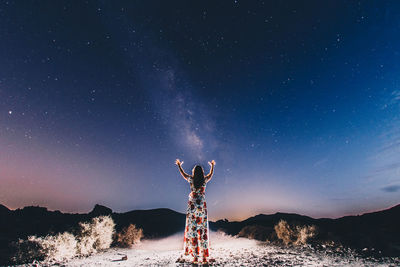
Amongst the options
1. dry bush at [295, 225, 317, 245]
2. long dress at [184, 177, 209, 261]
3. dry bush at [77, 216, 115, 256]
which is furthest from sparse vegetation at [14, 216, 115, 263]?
dry bush at [295, 225, 317, 245]

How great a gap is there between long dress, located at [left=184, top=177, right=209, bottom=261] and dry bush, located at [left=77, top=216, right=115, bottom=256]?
6.00 meters

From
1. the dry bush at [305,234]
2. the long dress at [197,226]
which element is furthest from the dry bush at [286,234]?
the long dress at [197,226]

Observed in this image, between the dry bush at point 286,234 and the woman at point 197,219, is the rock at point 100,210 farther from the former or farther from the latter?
the woman at point 197,219

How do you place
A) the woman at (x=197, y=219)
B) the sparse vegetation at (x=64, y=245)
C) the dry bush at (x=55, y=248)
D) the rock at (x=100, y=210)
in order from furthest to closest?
the rock at (x=100, y=210) → the dry bush at (x=55, y=248) → the sparse vegetation at (x=64, y=245) → the woman at (x=197, y=219)

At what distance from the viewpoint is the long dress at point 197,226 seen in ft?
20.4

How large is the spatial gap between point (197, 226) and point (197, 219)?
0.23 metres

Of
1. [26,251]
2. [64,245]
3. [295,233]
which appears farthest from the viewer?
[295,233]

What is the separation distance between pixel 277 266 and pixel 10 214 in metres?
36.3

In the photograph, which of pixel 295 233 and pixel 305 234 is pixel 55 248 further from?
pixel 295 233

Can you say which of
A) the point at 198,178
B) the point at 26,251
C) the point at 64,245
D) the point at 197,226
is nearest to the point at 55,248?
the point at 64,245

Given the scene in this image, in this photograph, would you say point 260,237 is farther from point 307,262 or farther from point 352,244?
point 307,262

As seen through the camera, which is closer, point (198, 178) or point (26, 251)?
point (198, 178)

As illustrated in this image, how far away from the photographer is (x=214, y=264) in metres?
6.23

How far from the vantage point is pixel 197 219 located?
645cm
